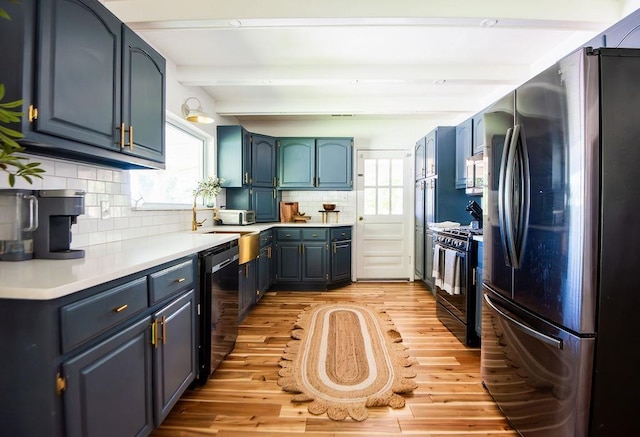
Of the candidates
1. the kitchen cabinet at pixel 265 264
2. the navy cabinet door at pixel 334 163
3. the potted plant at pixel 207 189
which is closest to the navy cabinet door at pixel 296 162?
the navy cabinet door at pixel 334 163

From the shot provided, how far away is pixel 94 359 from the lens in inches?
40.9

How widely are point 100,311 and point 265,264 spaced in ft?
8.82

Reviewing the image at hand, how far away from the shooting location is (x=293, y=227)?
162 inches

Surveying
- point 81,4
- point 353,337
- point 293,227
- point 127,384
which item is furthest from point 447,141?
point 127,384

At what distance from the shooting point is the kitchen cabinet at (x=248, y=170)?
3.92m

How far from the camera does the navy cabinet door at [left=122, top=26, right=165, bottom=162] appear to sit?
5.65ft

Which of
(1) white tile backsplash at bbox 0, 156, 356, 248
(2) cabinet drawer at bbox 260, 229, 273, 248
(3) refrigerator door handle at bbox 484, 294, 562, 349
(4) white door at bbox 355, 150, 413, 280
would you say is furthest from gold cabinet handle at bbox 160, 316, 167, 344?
(4) white door at bbox 355, 150, 413, 280

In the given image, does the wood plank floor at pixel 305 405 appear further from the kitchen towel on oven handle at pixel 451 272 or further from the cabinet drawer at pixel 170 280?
the cabinet drawer at pixel 170 280

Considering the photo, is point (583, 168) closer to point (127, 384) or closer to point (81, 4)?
point (127, 384)

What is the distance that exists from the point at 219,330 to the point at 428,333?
6.07ft

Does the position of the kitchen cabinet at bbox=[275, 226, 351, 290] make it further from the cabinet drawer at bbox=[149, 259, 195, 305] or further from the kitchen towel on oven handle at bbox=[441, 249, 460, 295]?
the cabinet drawer at bbox=[149, 259, 195, 305]

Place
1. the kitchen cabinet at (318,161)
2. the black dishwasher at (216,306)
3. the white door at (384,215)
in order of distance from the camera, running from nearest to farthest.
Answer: the black dishwasher at (216,306)
the kitchen cabinet at (318,161)
the white door at (384,215)

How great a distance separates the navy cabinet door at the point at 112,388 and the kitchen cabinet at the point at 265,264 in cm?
205

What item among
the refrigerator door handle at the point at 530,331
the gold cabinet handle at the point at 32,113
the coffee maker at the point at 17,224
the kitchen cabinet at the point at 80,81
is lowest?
the refrigerator door handle at the point at 530,331
